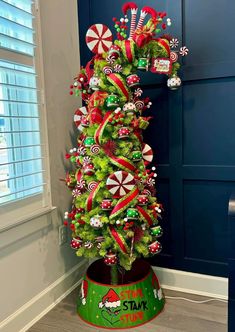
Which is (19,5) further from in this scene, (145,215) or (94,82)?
(145,215)

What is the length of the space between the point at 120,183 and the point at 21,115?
2.27 ft

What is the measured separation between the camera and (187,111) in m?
2.04

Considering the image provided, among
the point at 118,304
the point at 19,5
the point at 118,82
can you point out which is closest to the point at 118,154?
the point at 118,82

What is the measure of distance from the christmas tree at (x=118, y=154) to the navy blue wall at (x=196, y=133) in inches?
9.2

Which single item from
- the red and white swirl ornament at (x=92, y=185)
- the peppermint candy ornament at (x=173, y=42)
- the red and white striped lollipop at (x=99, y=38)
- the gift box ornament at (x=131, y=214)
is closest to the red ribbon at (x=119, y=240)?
the gift box ornament at (x=131, y=214)

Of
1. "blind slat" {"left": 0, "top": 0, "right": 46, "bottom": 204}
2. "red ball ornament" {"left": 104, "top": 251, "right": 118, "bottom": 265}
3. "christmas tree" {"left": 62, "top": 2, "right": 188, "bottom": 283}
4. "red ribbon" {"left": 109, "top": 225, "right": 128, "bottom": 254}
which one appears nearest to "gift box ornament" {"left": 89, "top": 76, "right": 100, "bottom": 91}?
"christmas tree" {"left": 62, "top": 2, "right": 188, "bottom": 283}

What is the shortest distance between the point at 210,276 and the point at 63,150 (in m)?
1.28

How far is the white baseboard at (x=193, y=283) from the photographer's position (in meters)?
2.06

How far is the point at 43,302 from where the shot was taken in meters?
1.95

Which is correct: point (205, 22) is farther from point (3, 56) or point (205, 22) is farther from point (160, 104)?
point (3, 56)

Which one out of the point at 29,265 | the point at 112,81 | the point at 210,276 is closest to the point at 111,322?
the point at 29,265

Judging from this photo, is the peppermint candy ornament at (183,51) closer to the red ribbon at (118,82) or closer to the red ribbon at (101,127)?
the red ribbon at (118,82)

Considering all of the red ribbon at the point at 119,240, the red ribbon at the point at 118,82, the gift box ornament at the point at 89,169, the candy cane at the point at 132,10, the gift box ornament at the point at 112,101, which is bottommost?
the red ribbon at the point at 119,240

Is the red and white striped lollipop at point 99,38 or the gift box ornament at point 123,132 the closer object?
the gift box ornament at point 123,132
